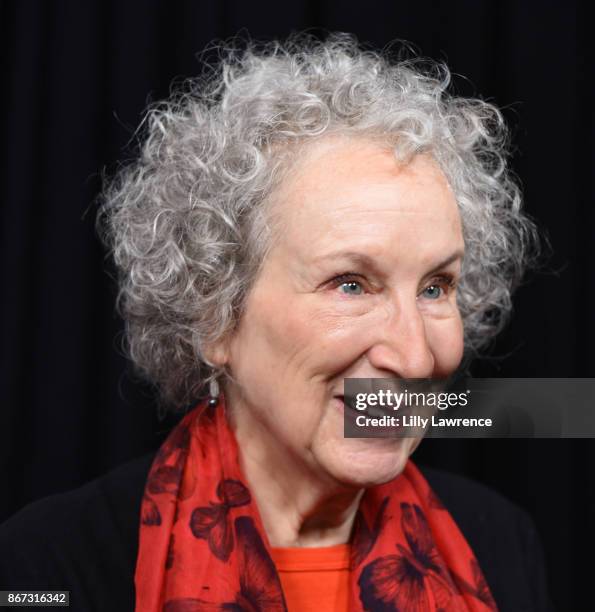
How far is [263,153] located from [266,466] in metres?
0.49

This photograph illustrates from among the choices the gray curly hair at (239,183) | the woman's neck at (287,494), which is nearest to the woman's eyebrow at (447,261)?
the gray curly hair at (239,183)

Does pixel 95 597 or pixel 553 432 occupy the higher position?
pixel 553 432

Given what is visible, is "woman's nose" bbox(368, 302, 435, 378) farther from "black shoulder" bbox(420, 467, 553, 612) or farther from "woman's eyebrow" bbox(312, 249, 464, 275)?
"black shoulder" bbox(420, 467, 553, 612)

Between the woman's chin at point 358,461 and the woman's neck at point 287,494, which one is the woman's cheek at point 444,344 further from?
the woman's neck at point 287,494

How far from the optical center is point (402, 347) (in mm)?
1237

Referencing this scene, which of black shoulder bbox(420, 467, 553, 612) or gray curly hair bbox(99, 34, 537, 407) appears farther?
black shoulder bbox(420, 467, 553, 612)

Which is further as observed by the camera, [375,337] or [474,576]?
[474,576]

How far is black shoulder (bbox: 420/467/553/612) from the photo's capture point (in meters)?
1.56

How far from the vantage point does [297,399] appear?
1.29 m

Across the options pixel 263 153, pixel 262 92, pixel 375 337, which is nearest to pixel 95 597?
pixel 375 337

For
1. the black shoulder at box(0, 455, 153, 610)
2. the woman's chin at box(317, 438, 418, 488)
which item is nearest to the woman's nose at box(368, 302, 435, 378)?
the woman's chin at box(317, 438, 418, 488)

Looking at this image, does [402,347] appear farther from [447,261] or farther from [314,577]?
[314,577]

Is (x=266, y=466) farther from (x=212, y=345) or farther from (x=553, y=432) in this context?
(x=553, y=432)

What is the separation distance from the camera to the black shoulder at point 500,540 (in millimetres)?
1557
